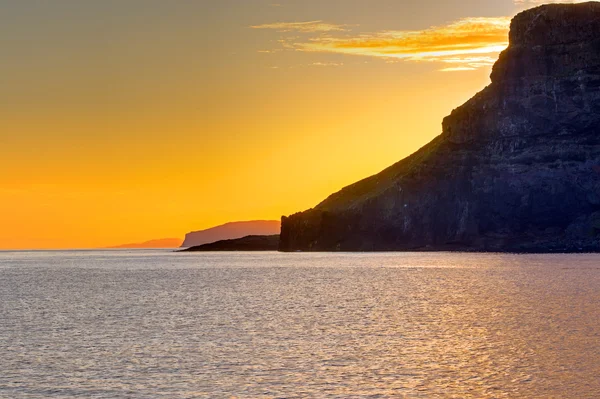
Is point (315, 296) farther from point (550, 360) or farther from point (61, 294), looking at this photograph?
point (550, 360)

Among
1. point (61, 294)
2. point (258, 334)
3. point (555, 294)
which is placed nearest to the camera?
point (258, 334)

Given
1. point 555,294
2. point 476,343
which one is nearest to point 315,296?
point 555,294

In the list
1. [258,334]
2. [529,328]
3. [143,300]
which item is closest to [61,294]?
[143,300]

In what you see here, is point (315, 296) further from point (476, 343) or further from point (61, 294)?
point (476, 343)

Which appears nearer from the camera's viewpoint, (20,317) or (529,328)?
(529,328)

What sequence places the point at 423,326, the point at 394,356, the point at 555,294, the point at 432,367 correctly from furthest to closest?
the point at 555,294 < the point at 423,326 < the point at 394,356 < the point at 432,367

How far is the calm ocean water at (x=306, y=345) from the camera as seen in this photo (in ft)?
125

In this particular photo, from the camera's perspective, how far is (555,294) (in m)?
93.1

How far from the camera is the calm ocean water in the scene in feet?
125

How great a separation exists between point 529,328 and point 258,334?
65.2 ft

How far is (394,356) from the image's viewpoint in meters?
47.2

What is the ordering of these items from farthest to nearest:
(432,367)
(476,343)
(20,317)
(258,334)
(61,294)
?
(61,294) → (20,317) → (258,334) → (476,343) → (432,367)

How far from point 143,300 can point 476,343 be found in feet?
170

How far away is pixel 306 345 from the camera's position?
52.0 metres
